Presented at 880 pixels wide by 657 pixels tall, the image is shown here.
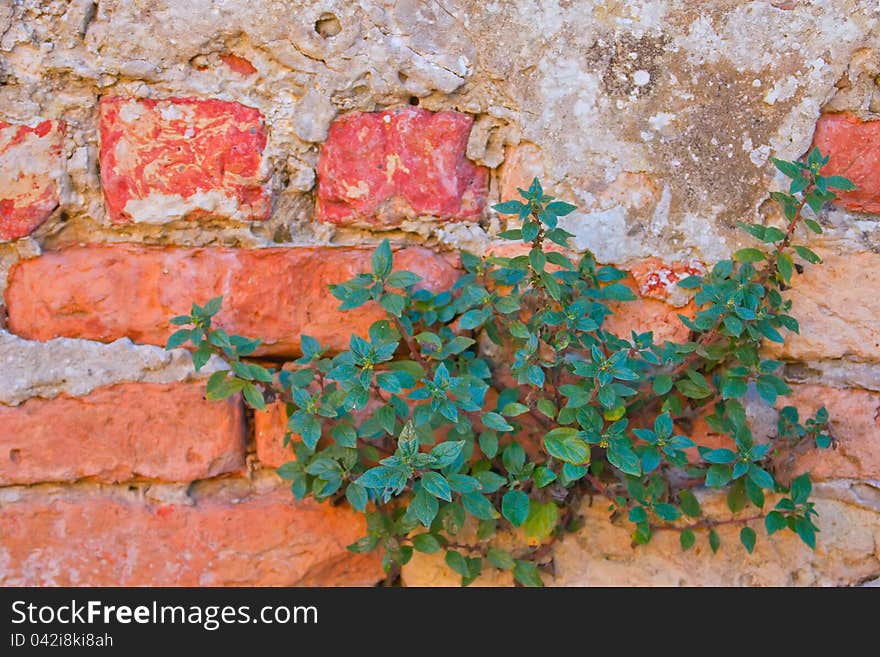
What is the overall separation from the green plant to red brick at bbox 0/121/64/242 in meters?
0.29

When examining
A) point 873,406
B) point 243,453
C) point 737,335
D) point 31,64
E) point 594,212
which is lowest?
point 243,453

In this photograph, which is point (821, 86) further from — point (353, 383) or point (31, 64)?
point (31, 64)

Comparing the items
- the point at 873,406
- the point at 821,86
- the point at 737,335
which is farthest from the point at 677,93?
the point at 873,406

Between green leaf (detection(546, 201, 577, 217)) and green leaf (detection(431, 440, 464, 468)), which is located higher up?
green leaf (detection(546, 201, 577, 217))

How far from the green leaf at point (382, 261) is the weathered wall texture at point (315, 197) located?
0.11 meters

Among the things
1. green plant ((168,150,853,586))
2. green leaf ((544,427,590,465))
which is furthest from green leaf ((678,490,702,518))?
green leaf ((544,427,590,465))

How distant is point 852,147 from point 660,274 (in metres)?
0.34

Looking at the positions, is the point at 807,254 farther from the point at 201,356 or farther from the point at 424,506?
the point at 201,356

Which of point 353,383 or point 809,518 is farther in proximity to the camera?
point 809,518

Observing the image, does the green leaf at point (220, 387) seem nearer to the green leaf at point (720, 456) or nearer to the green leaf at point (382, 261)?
the green leaf at point (382, 261)

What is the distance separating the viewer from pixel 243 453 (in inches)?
52.1

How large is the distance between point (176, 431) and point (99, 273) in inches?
10.5

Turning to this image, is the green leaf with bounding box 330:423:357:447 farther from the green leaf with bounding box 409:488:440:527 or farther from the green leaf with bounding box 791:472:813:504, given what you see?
the green leaf with bounding box 791:472:813:504

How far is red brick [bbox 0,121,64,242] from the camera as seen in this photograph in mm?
1251
